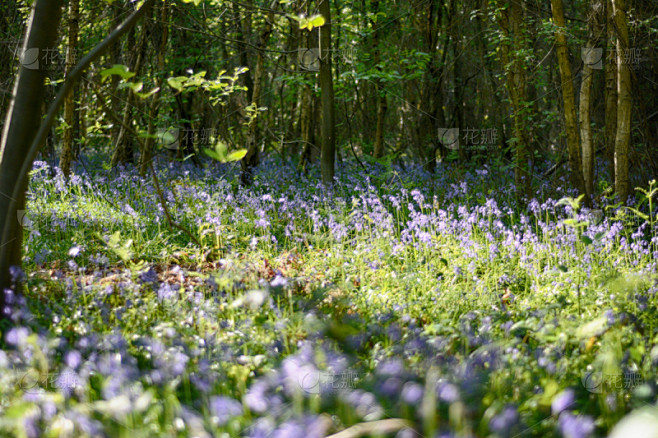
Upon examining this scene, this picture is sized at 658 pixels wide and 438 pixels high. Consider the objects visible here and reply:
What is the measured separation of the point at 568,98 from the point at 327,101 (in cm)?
248

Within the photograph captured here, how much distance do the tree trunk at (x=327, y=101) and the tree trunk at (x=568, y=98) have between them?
2265 mm

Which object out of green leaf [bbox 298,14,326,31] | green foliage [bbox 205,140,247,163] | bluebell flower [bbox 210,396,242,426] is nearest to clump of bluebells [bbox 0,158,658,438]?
bluebell flower [bbox 210,396,242,426]

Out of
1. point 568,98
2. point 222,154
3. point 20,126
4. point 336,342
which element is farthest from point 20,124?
point 568,98

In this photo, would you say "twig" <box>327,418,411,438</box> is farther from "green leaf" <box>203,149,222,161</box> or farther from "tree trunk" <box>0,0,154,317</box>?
"tree trunk" <box>0,0,154,317</box>

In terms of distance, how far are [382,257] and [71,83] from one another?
2.40m

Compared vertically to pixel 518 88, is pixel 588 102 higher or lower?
lower

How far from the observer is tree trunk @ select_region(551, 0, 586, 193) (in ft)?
17.6

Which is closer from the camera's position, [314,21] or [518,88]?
[314,21]

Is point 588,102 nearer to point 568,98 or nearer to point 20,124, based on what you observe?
point 568,98

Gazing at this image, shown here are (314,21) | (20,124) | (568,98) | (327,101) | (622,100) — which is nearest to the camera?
(314,21)

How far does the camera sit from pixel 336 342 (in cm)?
256

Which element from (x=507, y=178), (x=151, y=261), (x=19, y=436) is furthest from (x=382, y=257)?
(x=507, y=178)

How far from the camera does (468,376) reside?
2158 mm

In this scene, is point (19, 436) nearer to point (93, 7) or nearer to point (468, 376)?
point (468, 376)
